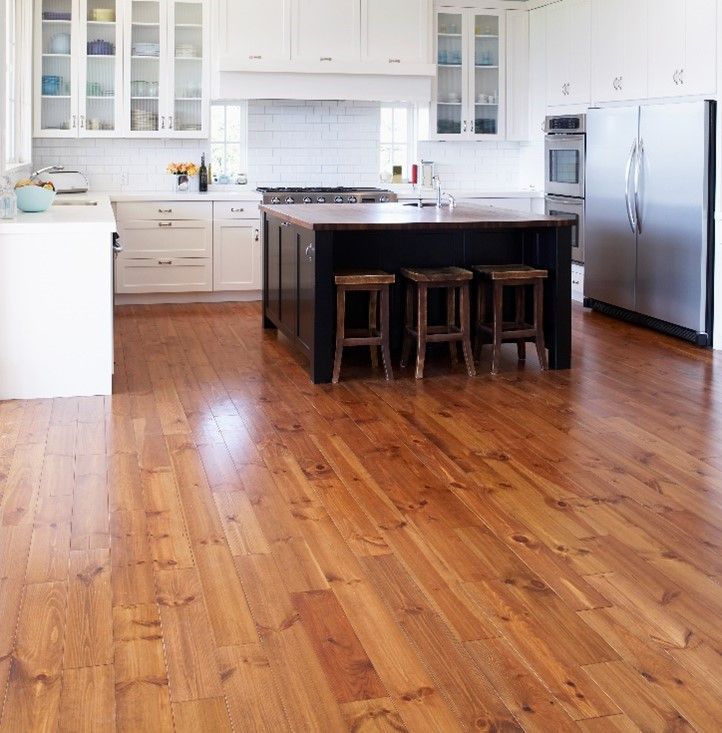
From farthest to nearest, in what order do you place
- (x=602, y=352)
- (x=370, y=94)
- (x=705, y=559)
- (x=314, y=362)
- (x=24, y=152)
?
(x=370, y=94) → (x=24, y=152) → (x=602, y=352) → (x=314, y=362) → (x=705, y=559)

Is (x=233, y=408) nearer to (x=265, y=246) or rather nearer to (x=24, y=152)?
(x=265, y=246)

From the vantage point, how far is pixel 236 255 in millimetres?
8797

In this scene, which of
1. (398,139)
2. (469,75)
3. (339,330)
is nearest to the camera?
(339,330)

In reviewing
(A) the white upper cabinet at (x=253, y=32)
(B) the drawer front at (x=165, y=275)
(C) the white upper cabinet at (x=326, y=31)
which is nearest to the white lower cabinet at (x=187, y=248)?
(B) the drawer front at (x=165, y=275)

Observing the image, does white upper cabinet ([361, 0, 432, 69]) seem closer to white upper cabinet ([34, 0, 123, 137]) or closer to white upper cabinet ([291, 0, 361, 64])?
white upper cabinet ([291, 0, 361, 64])

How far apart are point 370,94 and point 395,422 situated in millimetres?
4706

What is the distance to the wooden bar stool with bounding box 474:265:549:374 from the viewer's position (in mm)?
5992

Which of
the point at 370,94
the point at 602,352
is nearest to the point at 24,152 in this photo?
the point at 370,94

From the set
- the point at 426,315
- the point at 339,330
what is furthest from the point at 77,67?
the point at 426,315

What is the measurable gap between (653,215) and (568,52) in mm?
2072

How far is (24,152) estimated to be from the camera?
8.30 meters

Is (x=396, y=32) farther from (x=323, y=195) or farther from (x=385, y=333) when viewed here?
(x=385, y=333)

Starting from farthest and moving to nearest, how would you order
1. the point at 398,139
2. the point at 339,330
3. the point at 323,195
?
the point at 398,139 < the point at 323,195 < the point at 339,330

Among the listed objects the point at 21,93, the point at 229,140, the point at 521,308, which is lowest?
the point at 521,308
